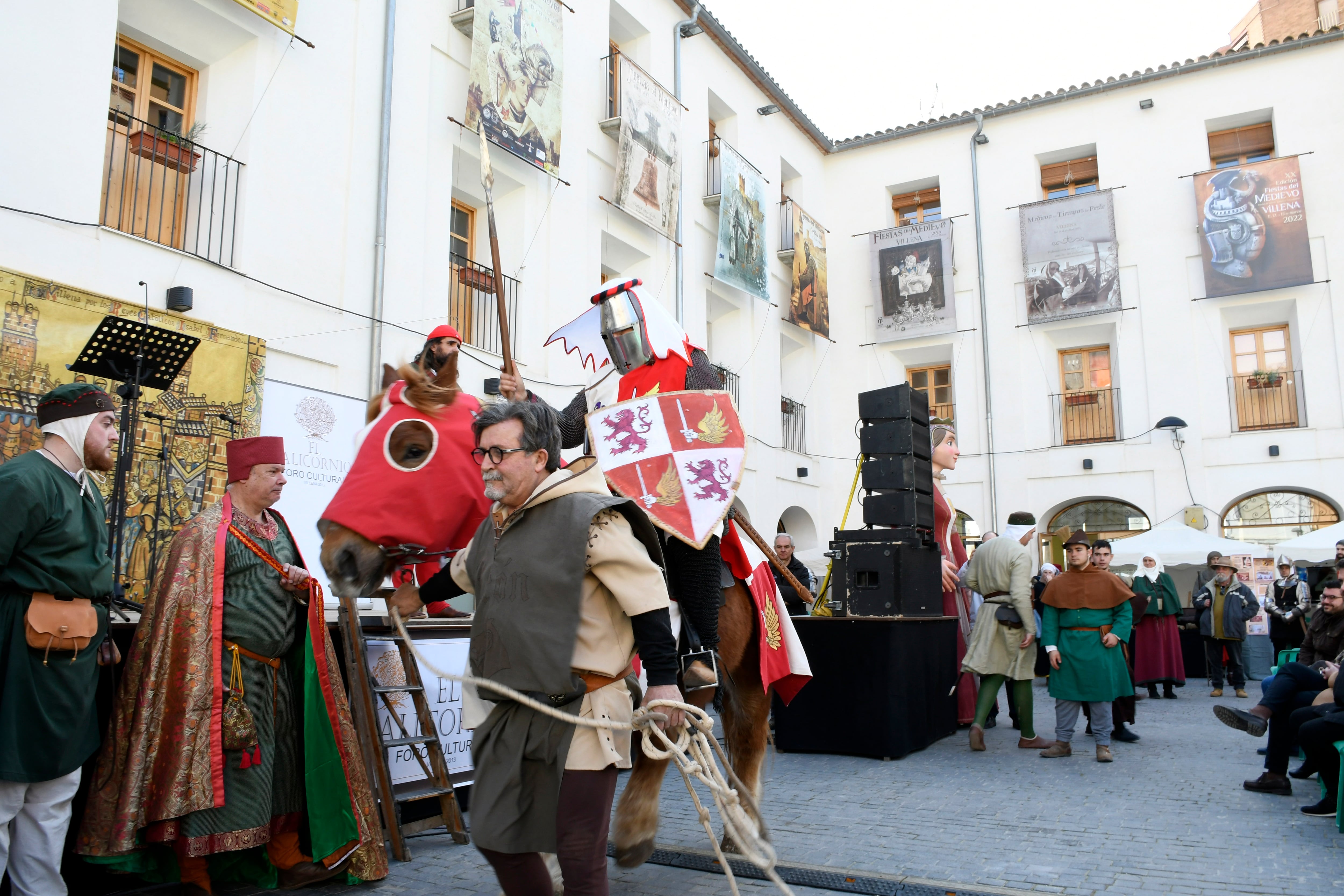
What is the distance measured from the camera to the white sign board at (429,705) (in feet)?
15.7

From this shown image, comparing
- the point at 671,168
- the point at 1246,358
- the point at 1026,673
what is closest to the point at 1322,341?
the point at 1246,358

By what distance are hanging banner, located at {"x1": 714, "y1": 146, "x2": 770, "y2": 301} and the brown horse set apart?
1160cm

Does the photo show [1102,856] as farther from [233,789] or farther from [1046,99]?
[1046,99]

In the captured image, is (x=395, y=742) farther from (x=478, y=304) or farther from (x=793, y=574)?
(x=478, y=304)

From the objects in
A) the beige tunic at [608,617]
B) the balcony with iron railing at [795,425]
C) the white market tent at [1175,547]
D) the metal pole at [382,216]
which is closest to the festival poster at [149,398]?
the metal pole at [382,216]

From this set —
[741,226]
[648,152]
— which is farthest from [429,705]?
[741,226]

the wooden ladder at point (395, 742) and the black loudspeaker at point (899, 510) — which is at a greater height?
the black loudspeaker at point (899, 510)

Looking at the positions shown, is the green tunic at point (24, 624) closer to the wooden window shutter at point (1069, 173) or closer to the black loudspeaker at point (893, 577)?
the black loudspeaker at point (893, 577)

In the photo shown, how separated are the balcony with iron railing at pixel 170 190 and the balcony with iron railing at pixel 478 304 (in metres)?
2.79

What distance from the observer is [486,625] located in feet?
9.18

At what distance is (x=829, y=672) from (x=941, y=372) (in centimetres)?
1331

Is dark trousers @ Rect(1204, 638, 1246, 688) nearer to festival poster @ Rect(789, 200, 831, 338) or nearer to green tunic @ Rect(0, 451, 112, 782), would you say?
festival poster @ Rect(789, 200, 831, 338)

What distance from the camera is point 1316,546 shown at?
43.3ft

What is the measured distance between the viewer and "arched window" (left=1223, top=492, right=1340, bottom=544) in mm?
15906
